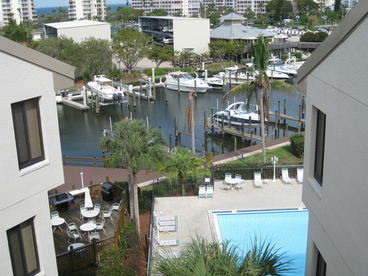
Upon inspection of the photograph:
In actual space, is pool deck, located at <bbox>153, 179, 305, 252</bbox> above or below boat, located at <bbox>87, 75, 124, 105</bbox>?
above

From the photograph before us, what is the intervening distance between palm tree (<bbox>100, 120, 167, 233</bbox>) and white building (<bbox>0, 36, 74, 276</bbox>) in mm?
8502

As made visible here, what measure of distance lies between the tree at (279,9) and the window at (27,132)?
174627 mm

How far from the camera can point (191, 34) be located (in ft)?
289

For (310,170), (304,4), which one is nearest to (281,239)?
(310,170)

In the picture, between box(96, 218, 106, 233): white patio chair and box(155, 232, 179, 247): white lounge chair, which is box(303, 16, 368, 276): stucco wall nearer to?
box(155, 232, 179, 247): white lounge chair

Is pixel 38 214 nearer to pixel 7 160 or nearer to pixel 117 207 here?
pixel 7 160

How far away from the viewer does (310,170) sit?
35.6ft

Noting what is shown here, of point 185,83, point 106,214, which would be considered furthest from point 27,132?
point 185,83

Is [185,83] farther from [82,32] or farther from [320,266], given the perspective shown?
[320,266]

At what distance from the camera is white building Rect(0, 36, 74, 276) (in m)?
8.77

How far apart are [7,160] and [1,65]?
175 cm

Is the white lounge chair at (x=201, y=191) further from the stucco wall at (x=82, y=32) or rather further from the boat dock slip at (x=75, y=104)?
the stucco wall at (x=82, y=32)

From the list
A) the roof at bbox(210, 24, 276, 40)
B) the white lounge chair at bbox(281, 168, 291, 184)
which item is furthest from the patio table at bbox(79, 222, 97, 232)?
the roof at bbox(210, 24, 276, 40)

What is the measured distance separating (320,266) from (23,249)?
6.50m
